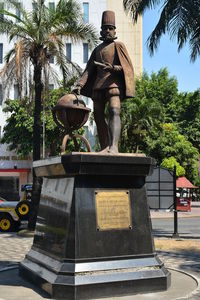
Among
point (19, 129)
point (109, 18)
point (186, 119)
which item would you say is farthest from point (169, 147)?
point (109, 18)

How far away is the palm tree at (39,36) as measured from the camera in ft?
50.9

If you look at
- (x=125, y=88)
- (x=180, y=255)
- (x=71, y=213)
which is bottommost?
(x=180, y=255)

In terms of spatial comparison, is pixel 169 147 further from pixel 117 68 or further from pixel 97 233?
pixel 97 233

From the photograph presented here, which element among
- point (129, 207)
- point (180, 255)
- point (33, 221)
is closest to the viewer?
point (129, 207)

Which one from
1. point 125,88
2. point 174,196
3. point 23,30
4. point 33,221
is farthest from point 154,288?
point 23,30

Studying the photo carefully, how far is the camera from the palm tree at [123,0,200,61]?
47.9 ft

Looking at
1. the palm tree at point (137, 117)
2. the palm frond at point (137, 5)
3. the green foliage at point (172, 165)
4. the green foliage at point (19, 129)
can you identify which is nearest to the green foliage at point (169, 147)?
the green foliage at point (172, 165)

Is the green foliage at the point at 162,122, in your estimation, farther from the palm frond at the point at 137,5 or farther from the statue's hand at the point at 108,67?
the statue's hand at the point at 108,67

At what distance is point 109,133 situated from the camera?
280 inches

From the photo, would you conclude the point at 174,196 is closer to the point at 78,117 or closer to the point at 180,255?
the point at 180,255

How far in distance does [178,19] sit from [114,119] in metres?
9.26

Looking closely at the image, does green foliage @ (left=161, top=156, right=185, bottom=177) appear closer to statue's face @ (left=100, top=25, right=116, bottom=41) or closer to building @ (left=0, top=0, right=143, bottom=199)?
building @ (left=0, top=0, right=143, bottom=199)

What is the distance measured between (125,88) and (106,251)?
268 cm

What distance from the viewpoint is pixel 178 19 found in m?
15.0
